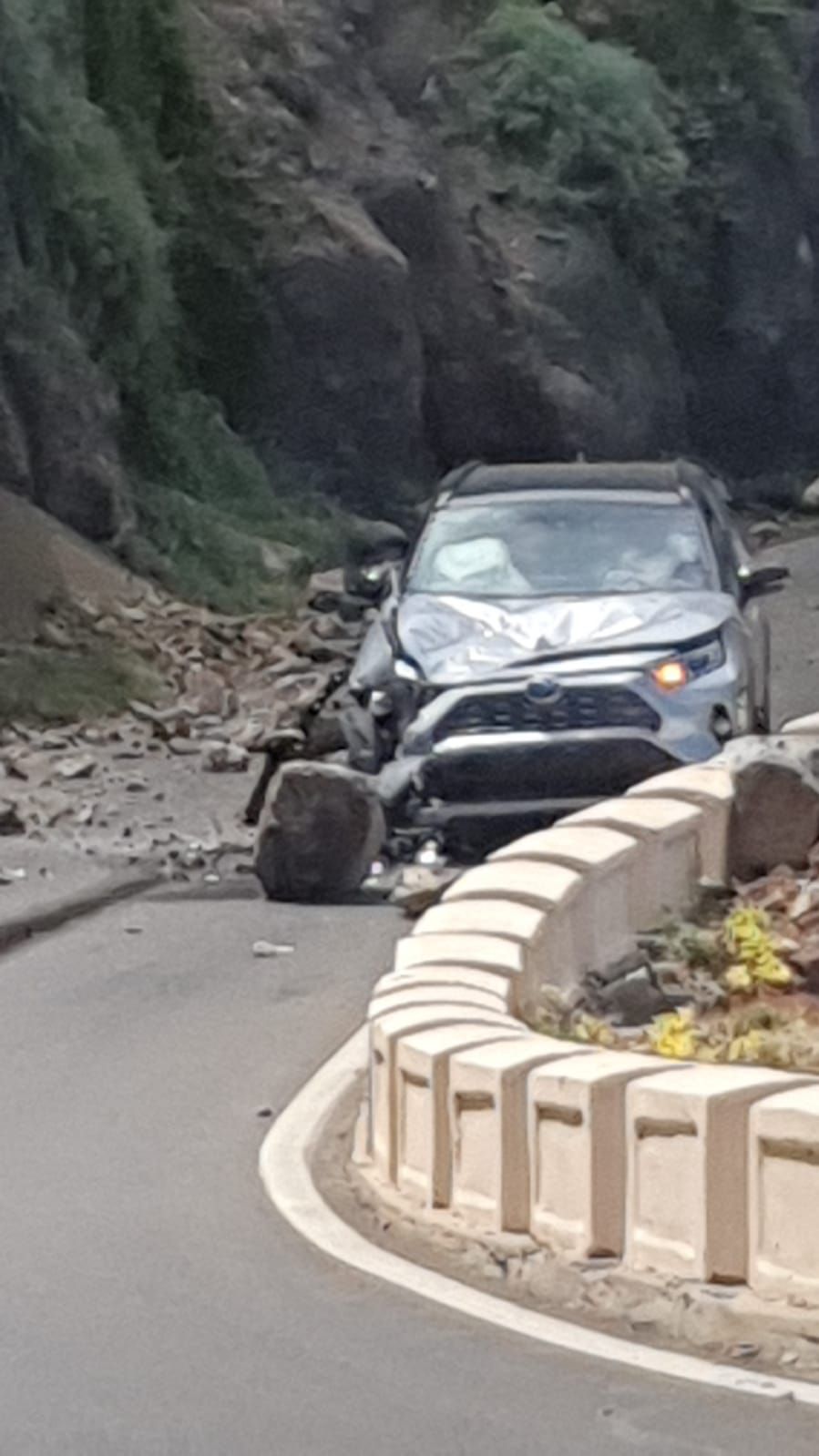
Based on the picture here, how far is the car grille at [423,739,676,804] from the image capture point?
15562 millimetres

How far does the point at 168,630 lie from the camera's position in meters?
27.1

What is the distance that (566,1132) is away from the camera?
7777 mm

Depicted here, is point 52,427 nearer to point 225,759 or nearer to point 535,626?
point 225,759

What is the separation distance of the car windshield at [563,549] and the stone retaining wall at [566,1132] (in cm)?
632

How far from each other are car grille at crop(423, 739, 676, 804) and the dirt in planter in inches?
101

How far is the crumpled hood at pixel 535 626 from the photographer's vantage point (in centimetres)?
1575

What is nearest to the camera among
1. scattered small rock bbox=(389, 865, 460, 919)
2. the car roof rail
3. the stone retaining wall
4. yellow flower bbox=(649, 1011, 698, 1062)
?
the stone retaining wall

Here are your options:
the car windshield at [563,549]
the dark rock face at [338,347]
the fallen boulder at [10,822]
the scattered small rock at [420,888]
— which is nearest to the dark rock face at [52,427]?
the dark rock face at [338,347]

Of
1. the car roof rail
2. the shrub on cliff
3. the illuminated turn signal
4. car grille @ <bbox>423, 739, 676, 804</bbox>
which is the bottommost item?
car grille @ <bbox>423, 739, 676, 804</bbox>

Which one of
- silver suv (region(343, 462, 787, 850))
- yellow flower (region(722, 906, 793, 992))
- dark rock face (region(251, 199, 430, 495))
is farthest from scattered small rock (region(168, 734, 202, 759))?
dark rock face (region(251, 199, 430, 495))

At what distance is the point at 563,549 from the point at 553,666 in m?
1.43

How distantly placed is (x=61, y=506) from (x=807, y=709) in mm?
8669

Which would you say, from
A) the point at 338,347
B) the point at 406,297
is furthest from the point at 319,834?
the point at 406,297

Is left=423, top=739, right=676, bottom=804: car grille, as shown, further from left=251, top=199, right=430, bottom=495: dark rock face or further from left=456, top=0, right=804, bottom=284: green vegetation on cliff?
left=456, top=0, right=804, bottom=284: green vegetation on cliff
